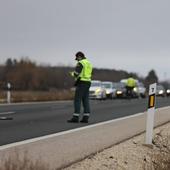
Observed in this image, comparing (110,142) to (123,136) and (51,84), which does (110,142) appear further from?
(51,84)

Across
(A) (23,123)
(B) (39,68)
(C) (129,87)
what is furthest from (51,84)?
(A) (23,123)

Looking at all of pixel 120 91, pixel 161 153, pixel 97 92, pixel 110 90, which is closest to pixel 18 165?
pixel 161 153

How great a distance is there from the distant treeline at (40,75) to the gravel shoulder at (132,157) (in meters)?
98.9

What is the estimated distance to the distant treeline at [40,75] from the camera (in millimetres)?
115125

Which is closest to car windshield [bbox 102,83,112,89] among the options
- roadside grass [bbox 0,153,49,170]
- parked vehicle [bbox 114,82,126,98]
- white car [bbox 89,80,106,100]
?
parked vehicle [bbox 114,82,126,98]

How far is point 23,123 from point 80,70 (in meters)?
2.18

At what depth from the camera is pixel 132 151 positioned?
9.84m

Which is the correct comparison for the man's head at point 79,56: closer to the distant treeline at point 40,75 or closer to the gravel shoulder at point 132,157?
the gravel shoulder at point 132,157

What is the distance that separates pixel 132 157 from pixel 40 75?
113754 mm

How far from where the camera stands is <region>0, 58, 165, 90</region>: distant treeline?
11512 cm

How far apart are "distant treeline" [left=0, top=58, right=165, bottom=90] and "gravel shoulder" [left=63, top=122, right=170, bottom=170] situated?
3893 inches

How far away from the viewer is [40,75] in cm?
12244

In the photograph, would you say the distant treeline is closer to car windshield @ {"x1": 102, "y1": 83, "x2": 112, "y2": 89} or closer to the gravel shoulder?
car windshield @ {"x1": 102, "y1": 83, "x2": 112, "y2": 89}

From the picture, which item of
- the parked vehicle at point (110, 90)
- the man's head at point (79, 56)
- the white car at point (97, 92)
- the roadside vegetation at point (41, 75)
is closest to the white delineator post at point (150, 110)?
the man's head at point (79, 56)
